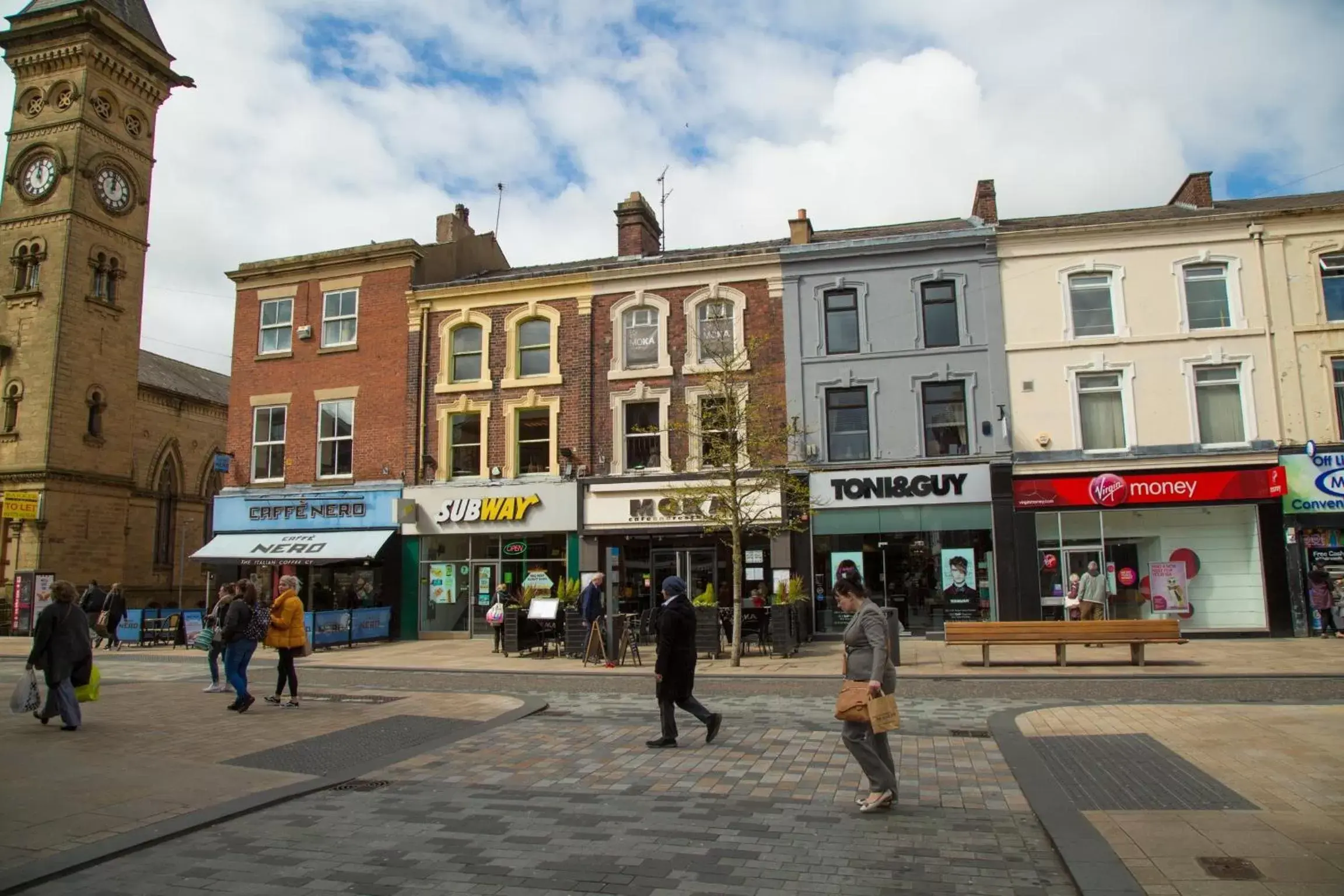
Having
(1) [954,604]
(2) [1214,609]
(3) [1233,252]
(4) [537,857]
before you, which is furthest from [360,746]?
(3) [1233,252]

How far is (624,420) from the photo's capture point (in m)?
24.6

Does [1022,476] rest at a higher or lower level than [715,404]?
lower

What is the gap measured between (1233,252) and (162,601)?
39.2 metres

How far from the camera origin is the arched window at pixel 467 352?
1036 inches

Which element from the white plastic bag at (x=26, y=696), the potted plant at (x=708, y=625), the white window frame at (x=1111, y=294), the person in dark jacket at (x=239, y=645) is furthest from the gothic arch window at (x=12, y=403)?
→ the white window frame at (x=1111, y=294)

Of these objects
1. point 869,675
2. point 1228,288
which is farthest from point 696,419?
point 869,675

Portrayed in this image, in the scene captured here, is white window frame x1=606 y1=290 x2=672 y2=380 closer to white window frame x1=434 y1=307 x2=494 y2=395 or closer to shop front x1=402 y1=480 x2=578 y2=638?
shop front x1=402 y1=480 x2=578 y2=638

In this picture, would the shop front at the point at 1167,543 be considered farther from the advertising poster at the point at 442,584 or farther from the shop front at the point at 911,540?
the advertising poster at the point at 442,584

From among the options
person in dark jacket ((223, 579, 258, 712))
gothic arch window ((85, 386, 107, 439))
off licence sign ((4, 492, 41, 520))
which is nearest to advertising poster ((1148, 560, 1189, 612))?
person in dark jacket ((223, 579, 258, 712))

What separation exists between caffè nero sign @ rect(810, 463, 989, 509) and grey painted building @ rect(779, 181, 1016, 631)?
0.09 feet

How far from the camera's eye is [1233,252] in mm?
21938

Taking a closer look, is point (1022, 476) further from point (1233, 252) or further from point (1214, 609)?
point (1233, 252)

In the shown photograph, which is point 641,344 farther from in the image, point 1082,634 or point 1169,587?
point 1169,587

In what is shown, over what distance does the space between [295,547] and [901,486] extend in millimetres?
16461
